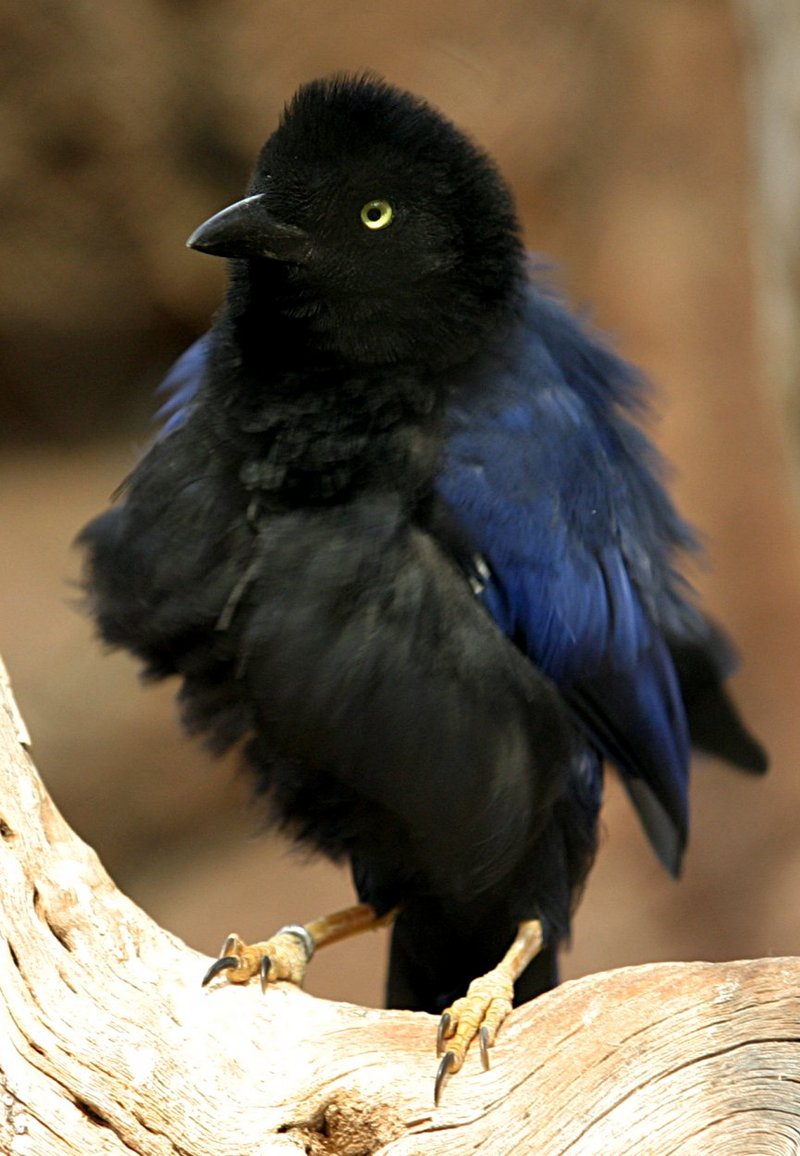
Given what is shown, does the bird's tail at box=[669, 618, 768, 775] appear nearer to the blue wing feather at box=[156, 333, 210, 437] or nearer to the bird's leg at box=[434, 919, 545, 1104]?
the bird's leg at box=[434, 919, 545, 1104]

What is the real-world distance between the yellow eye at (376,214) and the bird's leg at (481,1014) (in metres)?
1.62

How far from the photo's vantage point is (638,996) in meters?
2.44

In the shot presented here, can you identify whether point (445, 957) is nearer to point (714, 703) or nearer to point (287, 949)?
point (287, 949)

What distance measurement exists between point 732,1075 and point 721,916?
15.1 ft

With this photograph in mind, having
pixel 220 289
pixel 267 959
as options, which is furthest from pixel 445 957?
pixel 220 289

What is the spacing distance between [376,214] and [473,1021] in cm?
169

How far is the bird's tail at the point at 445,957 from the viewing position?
3.48m

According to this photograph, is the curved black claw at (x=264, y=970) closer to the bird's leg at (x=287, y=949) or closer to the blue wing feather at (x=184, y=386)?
the bird's leg at (x=287, y=949)

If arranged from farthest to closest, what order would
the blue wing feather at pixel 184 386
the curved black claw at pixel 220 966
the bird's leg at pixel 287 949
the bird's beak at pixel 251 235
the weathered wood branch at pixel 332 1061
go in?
the blue wing feather at pixel 184 386, the bird's beak at pixel 251 235, the bird's leg at pixel 287 949, the curved black claw at pixel 220 966, the weathered wood branch at pixel 332 1061

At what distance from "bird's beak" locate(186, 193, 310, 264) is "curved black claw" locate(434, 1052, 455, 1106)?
64.1 inches

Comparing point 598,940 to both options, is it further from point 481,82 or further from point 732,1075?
point 732,1075

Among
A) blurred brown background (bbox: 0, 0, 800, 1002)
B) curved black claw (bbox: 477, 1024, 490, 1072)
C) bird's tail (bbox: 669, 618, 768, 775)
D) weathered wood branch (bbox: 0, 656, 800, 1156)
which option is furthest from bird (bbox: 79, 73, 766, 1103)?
blurred brown background (bbox: 0, 0, 800, 1002)

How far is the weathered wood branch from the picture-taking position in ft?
7.57

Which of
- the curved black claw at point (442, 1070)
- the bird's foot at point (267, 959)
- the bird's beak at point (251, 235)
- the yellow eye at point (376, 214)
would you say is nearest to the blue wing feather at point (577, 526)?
the yellow eye at point (376, 214)
